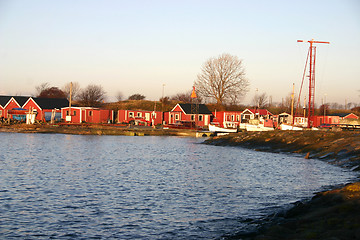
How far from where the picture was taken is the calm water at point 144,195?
13326mm

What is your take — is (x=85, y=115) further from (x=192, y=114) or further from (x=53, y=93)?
(x=53, y=93)

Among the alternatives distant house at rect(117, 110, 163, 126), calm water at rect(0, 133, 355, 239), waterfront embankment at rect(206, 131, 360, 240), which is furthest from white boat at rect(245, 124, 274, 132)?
waterfront embankment at rect(206, 131, 360, 240)

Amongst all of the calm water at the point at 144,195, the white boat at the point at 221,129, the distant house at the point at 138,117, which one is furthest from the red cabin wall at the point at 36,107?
the calm water at the point at 144,195

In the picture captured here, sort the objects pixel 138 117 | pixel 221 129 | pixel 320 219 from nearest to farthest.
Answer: pixel 320 219 → pixel 221 129 → pixel 138 117

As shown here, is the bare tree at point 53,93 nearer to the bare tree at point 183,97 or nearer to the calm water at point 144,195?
the bare tree at point 183,97

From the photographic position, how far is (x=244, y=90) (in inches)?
4109

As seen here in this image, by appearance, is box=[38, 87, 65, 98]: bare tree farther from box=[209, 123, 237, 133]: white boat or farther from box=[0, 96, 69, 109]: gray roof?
box=[209, 123, 237, 133]: white boat

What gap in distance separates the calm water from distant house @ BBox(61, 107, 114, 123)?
2040 inches

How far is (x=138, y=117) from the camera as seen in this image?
8988cm

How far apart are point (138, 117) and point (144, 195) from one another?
71.5m

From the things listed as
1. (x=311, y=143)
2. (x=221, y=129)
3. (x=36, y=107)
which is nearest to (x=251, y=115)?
(x=221, y=129)

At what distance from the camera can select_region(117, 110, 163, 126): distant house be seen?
8862cm

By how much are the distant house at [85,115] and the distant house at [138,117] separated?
10.2 feet

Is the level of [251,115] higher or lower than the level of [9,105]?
lower
